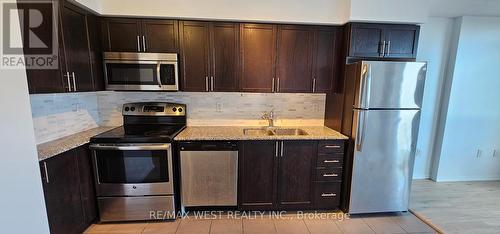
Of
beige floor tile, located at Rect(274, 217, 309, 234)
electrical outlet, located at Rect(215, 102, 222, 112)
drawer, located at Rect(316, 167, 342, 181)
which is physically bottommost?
beige floor tile, located at Rect(274, 217, 309, 234)

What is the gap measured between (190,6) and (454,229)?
3668 millimetres

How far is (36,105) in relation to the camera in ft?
6.74

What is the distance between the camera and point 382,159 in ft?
8.00

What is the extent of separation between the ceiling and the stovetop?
3.35m

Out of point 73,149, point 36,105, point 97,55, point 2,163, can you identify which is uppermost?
point 97,55

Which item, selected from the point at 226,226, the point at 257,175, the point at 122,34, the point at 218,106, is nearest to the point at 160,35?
the point at 122,34

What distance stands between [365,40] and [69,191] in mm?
3298

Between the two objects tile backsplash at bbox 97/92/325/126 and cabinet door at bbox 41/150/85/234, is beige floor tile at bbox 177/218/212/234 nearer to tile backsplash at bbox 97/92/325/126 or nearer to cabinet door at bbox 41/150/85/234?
cabinet door at bbox 41/150/85/234

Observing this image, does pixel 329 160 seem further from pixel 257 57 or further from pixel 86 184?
pixel 86 184

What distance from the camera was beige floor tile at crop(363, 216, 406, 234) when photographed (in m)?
2.34

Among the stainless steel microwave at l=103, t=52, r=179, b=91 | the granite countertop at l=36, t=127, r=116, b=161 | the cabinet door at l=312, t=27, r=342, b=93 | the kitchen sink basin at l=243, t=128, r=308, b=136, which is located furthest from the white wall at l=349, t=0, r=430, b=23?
the granite countertop at l=36, t=127, r=116, b=161

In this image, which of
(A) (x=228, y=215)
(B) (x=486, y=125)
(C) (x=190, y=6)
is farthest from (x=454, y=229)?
(C) (x=190, y=6)

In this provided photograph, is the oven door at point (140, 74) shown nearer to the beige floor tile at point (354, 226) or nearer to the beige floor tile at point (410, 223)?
the beige floor tile at point (354, 226)

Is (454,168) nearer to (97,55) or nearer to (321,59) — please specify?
(321,59)
